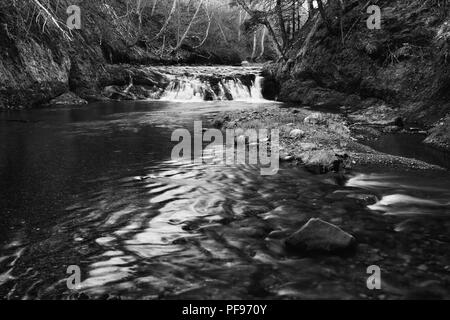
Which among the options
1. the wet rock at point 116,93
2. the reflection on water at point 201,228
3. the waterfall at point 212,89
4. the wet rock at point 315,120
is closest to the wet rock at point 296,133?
the wet rock at point 315,120

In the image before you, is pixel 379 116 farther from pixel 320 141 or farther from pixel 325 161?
pixel 325 161

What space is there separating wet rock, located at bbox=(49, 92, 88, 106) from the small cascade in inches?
179

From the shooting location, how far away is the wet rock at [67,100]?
1898cm

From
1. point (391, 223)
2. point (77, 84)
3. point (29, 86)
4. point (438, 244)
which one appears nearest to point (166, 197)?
point (391, 223)

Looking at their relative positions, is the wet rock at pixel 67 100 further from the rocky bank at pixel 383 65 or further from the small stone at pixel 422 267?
the small stone at pixel 422 267

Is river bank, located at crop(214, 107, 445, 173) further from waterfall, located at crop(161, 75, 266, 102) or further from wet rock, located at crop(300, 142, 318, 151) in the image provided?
waterfall, located at crop(161, 75, 266, 102)

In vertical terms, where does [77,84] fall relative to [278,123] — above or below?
above

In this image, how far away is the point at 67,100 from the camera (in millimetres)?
19516

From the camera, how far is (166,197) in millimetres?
5426

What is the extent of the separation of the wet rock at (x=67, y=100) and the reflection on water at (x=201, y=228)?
11813 millimetres

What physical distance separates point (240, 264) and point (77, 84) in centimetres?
1989

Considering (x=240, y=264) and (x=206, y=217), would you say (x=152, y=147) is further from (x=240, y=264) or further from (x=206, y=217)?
(x=240, y=264)

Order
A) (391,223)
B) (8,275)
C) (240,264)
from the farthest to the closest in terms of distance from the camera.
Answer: (391,223), (240,264), (8,275)

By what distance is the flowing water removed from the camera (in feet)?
10.5
